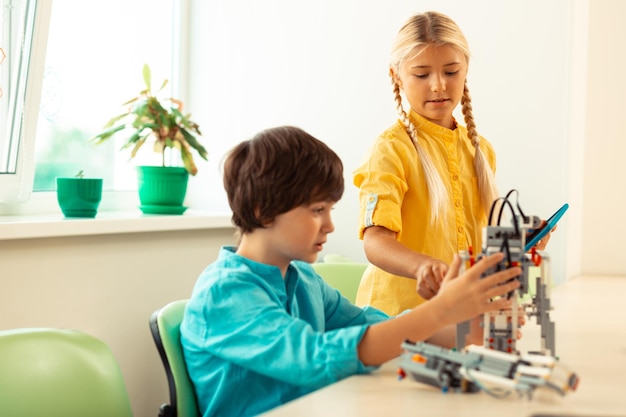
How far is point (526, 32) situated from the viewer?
2809 mm

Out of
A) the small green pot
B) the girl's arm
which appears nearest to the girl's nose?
the girl's arm

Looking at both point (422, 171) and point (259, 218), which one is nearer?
point (259, 218)

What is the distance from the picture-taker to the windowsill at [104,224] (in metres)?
2.40

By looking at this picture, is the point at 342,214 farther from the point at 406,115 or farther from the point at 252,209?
the point at 252,209

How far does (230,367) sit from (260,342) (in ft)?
0.38

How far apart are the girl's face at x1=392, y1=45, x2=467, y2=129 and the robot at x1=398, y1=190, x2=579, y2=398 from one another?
59 centimetres

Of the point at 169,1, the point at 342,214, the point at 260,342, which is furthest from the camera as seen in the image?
the point at 169,1

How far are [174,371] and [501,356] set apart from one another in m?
0.56

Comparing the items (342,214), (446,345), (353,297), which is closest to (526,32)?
(342,214)

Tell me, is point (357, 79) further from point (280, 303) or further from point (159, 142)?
point (280, 303)

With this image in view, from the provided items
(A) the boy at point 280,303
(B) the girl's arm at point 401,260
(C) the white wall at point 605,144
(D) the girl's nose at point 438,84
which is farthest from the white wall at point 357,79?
(A) the boy at point 280,303

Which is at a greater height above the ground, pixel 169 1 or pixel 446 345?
pixel 169 1

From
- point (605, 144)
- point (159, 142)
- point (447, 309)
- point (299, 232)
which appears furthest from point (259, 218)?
point (605, 144)

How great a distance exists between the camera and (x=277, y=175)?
146cm
